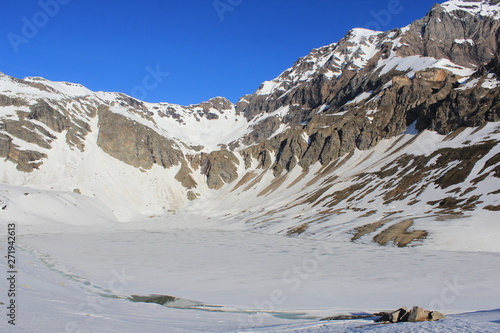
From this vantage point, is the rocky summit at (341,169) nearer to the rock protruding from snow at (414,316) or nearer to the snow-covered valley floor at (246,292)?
the snow-covered valley floor at (246,292)

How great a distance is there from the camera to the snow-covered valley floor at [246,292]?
1094 cm

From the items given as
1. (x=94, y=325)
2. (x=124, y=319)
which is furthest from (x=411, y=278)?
(x=94, y=325)

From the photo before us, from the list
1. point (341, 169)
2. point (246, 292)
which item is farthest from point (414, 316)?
point (341, 169)

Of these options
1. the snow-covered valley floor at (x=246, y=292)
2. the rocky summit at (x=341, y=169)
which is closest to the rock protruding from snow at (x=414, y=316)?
the snow-covered valley floor at (x=246, y=292)

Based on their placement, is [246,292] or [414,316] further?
[246,292]

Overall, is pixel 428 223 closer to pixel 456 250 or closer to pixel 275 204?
pixel 456 250

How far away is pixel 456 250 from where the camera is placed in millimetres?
42375

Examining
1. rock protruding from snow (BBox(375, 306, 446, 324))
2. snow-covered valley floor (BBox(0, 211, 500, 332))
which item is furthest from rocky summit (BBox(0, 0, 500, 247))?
Result: rock protruding from snow (BBox(375, 306, 446, 324))

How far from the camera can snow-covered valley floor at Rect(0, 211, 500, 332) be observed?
35.9 feet

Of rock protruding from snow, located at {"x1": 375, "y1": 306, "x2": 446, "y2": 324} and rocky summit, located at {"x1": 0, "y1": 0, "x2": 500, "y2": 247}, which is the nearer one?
rock protruding from snow, located at {"x1": 375, "y1": 306, "x2": 446, "y2": 324}

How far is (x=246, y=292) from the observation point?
19969 mm

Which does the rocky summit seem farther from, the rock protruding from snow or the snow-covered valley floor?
the rock protruding from snow

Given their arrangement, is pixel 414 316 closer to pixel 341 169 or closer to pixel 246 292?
pixel 246 292

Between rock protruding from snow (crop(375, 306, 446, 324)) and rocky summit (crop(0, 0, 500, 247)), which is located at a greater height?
rocky summit (crop(0, 0, 500, 247))
